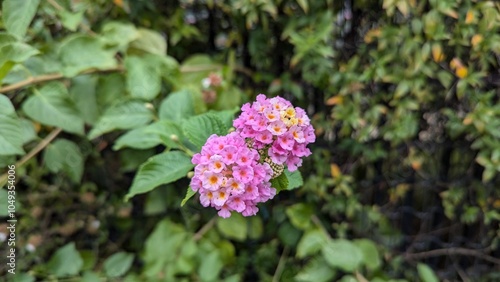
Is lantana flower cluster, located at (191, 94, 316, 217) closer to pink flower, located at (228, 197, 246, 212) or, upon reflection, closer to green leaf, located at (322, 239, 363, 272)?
pink flower, located at (228, 197, 246, 212)

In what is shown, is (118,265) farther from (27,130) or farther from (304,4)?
(304,4)

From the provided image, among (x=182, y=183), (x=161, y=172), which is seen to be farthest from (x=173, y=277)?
(x=161, y=172)

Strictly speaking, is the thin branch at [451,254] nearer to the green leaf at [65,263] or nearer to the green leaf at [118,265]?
the green leaf at [118,265]

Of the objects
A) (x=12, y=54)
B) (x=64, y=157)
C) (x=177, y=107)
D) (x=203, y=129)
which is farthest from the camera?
(x=64, y=157)

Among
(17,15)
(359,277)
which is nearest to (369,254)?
(359,277)

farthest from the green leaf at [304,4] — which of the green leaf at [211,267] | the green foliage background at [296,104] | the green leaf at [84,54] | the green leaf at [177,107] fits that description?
the green leaf at [211,267]

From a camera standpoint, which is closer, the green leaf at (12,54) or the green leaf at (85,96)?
the green leaf at (12,54)
